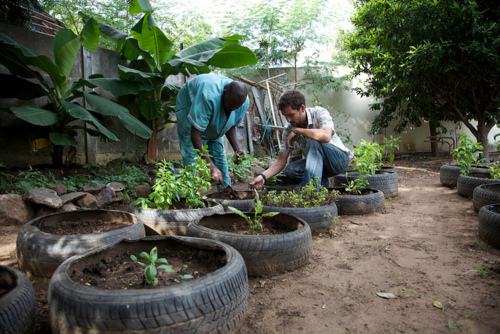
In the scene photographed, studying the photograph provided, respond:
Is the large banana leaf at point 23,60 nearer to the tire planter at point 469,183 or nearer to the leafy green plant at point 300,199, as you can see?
the leafy green plant at point 300,199

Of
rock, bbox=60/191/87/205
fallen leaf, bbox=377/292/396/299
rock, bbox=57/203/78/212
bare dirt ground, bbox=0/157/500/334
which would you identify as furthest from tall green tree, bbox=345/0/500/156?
rock, bbox=57/203/78/212

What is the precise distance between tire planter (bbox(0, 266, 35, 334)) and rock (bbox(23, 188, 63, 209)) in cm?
217

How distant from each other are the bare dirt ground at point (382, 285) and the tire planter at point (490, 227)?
0.20 feet

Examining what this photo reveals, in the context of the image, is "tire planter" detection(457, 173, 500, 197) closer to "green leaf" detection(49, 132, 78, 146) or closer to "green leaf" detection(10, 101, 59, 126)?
"green leaf" detection(49, 132, 78, 146)

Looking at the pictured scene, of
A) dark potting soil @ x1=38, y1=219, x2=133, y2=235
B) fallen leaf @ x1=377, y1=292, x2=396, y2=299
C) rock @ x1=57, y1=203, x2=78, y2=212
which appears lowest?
fallen leaf @ x1=377, y1=292, x2=396, y2=299

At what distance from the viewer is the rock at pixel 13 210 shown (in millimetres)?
3068

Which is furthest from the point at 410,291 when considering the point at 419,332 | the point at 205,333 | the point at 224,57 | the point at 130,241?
the point at 224,57

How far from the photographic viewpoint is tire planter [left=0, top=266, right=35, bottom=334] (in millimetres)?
1165

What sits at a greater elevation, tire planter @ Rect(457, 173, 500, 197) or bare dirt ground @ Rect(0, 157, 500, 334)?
tire planter @ Rect(457, 173, 500, 197)

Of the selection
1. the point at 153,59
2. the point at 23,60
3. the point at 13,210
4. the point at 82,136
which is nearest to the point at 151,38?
the point at 153,59

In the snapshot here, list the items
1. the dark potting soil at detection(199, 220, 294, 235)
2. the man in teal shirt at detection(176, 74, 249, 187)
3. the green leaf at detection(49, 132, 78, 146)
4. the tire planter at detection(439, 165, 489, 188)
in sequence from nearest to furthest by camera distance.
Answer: the dark potting soil at detection(199, 220, 294, 235), the man in teal shirt at detection(176, 74, 249, 187), the green leaf at detection(49, 132, 78, 146), the tire planter at detection(439, 165, 489, 188)

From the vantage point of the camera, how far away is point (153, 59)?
17.2ft

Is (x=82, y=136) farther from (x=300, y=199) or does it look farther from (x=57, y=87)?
(x=300, y=199)

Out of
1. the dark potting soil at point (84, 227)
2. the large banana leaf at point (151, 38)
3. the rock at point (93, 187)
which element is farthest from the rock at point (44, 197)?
the large banana leaf at point (151, 38)
